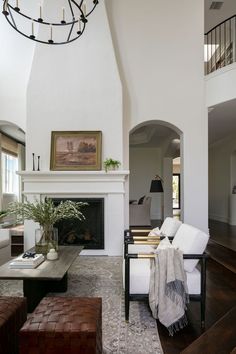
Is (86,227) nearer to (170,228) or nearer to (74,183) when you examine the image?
(74,183)

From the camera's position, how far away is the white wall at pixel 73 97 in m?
5.74

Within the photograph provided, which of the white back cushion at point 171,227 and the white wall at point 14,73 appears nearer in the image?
the white back cushion at point 171,227

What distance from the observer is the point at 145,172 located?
11.4 meters

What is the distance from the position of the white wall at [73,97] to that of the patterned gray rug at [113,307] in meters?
2.30

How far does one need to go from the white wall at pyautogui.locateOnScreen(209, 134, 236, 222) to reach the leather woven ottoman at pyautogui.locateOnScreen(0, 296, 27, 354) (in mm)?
8173

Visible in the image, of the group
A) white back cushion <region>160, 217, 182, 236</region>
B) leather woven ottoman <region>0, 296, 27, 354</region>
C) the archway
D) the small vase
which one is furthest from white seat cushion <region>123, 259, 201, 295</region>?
the archway

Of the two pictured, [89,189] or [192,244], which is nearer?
[192,244]

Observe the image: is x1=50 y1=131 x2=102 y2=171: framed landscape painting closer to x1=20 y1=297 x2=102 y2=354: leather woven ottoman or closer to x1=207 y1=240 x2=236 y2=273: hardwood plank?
x1=207 y1=240 x2=236 y2=273: hardwood plank

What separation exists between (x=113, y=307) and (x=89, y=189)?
2.87 metres

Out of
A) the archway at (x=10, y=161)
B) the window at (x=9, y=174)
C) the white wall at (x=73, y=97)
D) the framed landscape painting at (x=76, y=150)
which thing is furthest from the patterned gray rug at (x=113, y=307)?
the window at (x=9, y=174)

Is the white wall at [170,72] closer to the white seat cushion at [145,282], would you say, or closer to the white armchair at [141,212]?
the white armchair at [141,212]

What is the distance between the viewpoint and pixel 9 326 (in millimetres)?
1993

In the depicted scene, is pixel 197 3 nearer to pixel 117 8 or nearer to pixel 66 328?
pixel 117 8

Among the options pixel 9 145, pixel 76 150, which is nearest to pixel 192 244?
pixel 76 150
